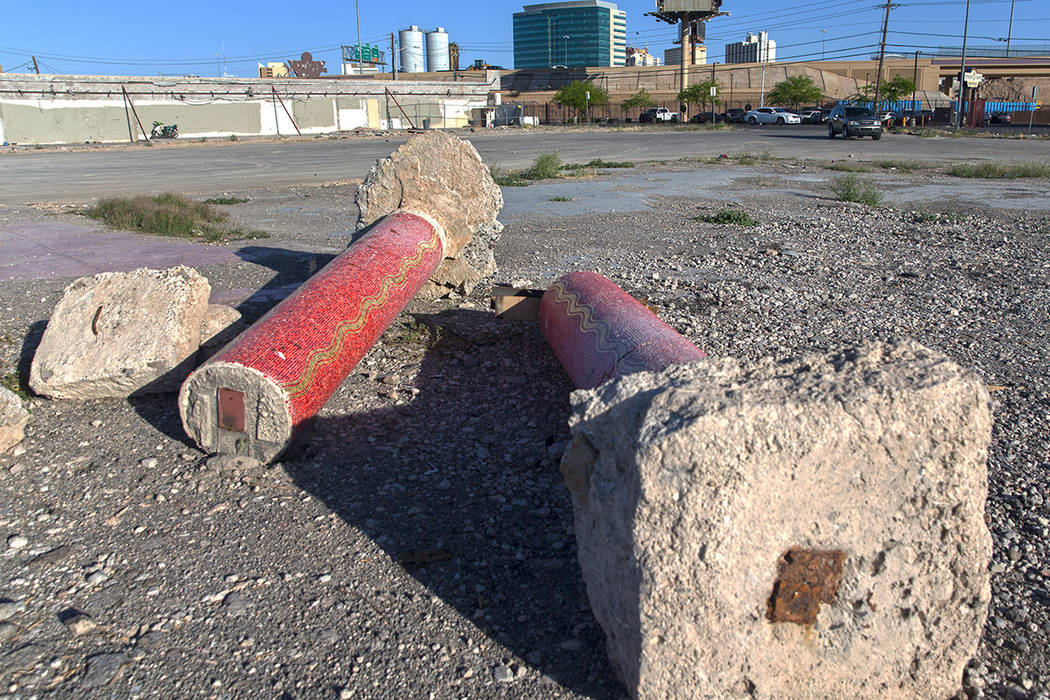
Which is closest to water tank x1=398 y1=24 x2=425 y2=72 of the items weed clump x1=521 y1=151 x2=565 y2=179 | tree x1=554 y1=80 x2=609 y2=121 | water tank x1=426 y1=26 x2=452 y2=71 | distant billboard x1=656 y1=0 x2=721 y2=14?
water tank x1=426 y1=26 x2=452 y2=71

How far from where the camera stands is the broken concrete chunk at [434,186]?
6594mm

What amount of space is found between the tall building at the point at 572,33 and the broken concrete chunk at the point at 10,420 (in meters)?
174

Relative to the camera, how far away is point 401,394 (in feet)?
15.6

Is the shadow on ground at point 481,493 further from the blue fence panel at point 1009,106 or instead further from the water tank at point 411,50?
the water tank at point 411,50

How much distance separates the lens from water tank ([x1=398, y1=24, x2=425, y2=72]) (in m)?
140

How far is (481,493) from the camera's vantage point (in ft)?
11.7

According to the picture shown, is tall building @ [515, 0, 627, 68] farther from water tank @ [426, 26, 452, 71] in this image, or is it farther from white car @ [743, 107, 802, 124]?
white car @ [743, 107, 802, 124]

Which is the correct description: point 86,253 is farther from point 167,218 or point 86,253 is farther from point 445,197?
point 445,197

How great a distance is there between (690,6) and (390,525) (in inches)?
3699

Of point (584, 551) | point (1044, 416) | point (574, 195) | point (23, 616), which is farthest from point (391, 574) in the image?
point (574, 195)

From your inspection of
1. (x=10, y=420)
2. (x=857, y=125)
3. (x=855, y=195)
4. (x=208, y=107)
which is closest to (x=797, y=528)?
(x=10, y=420)

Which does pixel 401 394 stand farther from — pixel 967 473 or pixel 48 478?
pixel 967 473

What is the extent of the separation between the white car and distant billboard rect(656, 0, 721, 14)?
3500 cm

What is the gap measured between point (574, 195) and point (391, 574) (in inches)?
466
